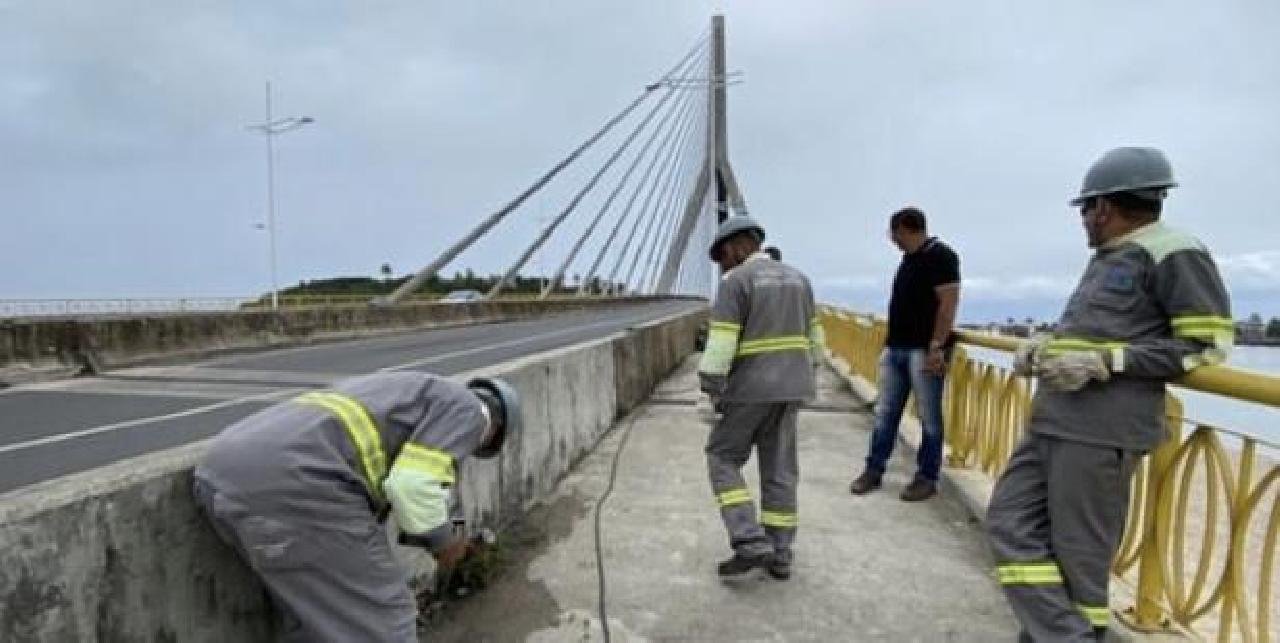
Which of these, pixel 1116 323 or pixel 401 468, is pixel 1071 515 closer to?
pixel 1116 323

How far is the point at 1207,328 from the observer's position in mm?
2656

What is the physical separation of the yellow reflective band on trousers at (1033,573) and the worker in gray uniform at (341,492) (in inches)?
73.6

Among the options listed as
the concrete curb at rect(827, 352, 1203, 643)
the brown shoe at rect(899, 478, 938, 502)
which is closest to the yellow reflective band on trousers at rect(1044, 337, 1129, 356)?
the concrete curb at rect(827, 352, 1203, 643)

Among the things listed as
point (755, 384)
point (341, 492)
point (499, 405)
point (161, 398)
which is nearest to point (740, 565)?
point (755, 384)

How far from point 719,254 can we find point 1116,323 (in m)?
1.92

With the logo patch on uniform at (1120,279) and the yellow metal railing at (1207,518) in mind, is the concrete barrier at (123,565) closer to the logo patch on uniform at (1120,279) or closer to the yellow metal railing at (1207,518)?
the logo patch on uniform at (1120,279)

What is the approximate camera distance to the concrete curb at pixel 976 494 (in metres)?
3.26

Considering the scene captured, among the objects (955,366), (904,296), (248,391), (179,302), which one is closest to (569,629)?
(904,296)

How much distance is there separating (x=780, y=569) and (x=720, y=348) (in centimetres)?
106

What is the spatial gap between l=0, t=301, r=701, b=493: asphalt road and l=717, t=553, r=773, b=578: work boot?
12.0ft

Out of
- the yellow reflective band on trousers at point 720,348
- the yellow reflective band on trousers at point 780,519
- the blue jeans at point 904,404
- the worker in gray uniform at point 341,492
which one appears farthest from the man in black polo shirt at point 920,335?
the worker in gray uniform at point 341,492

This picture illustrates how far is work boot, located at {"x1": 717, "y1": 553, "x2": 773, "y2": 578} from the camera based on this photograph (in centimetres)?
405

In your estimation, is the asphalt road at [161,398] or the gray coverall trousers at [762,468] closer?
the gray coverall trousers at [762,468]

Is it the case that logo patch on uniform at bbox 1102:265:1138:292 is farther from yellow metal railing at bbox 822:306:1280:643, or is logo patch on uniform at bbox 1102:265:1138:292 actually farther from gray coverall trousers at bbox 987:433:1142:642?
gray coverall trousers at bbox 987:433:1142:642
